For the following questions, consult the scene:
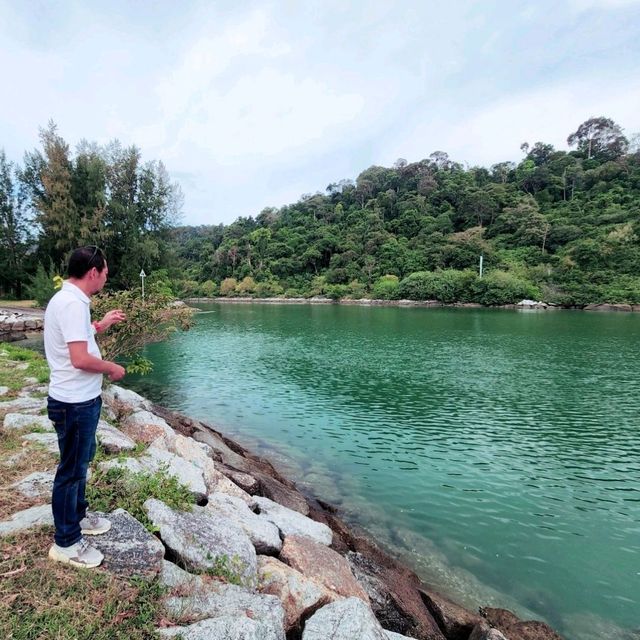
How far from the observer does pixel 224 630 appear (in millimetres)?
2465

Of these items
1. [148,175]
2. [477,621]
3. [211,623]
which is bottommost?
[477,621]

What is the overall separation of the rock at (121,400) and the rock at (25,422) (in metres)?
1.98

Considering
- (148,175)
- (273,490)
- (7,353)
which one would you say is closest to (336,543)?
(273,490)

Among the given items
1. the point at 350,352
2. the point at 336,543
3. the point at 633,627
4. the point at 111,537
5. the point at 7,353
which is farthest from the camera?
the point at 350,352

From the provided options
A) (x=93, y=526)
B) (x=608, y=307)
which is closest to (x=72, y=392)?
(x=93, y=526)

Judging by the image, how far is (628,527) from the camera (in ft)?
22.5

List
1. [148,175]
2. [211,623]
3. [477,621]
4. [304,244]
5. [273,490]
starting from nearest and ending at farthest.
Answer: [211,623]
[477,621]
[273,490]
[148,175]
[304,244]

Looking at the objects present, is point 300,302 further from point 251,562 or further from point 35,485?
point 251,562

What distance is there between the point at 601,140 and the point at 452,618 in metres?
123

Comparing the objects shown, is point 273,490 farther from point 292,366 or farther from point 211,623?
point 292,366

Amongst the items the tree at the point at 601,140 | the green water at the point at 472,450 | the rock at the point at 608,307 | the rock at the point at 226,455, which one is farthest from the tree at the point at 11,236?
the tree at the point at 601,140

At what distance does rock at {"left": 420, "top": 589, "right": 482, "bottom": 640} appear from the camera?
4496 mm

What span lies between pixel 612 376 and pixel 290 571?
60.0 ft

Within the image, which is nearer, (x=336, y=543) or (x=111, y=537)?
(x=111, y=537)
